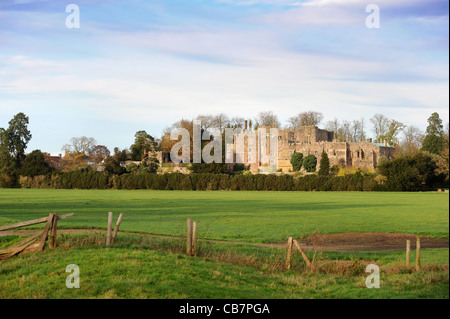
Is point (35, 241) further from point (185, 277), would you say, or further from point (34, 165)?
point (34, 165)

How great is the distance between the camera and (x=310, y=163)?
82.8 metres

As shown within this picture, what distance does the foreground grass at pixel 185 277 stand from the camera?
10016 mm

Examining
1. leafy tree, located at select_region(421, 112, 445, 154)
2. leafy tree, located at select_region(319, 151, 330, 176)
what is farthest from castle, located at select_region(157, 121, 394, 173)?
leafy tree, located at select_region(421, 112, 445, 154)

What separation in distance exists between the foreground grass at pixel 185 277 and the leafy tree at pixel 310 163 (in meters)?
68.9

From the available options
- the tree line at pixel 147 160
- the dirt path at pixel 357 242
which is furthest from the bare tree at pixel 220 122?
the dirt path at pixel 357 242

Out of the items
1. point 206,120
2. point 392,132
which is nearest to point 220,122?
point 206,120

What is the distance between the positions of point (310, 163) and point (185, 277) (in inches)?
2894

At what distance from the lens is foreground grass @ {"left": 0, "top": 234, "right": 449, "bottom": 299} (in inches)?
394

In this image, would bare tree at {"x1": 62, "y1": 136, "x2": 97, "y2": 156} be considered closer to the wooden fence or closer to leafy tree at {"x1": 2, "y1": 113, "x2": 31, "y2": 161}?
leafy tree at {"x1": 2, "y1": 113, "x2": 31, "y2": 161}

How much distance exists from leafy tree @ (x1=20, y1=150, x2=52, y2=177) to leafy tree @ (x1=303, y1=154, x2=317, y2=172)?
38.4 m

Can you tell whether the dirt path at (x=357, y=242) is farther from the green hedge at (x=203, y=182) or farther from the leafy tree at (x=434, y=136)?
the green hedge at (x=203, y=182)

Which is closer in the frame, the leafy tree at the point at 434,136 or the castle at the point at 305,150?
the leafy tree at the point at 434,136

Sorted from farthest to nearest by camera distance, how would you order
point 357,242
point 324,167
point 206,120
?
point 206,120 < point 324,167 < point 357,242
